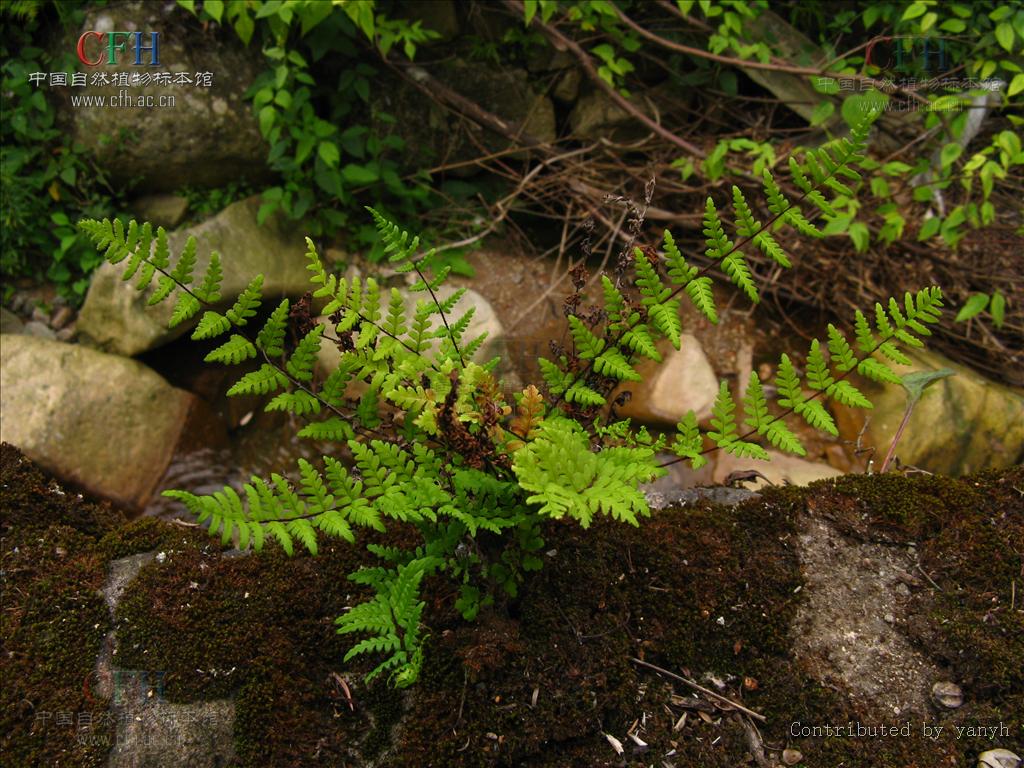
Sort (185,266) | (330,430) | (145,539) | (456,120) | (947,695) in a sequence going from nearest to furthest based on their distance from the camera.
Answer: (185,266) < (330,430) < (947,695) < (145,539) < (456,120)

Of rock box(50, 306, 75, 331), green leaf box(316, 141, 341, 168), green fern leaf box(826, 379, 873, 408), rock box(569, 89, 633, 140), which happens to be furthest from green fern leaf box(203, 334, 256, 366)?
rock box(569, 89, 633, 140)

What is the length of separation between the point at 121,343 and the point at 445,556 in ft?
8.81

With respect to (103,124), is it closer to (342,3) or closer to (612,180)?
(342,3)

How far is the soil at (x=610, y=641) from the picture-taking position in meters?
1.94

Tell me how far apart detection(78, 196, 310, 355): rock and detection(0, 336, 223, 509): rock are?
0.18 meters

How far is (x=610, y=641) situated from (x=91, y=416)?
2.88 meters

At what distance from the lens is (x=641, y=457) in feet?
5.70

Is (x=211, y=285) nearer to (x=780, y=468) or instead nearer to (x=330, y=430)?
(x=330, y=430)

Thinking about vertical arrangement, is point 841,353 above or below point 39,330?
above

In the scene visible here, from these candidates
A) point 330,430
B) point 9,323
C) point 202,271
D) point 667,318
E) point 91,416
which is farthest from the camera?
point 9,323

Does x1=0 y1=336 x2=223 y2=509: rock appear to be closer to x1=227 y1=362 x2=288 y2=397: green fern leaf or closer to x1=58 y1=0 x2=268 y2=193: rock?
x1=58 y1=0 x2=268 y2=193: rock

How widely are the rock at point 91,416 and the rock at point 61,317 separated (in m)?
0.45

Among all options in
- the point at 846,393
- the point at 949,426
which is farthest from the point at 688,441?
the point at 949,426

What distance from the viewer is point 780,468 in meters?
3.92
